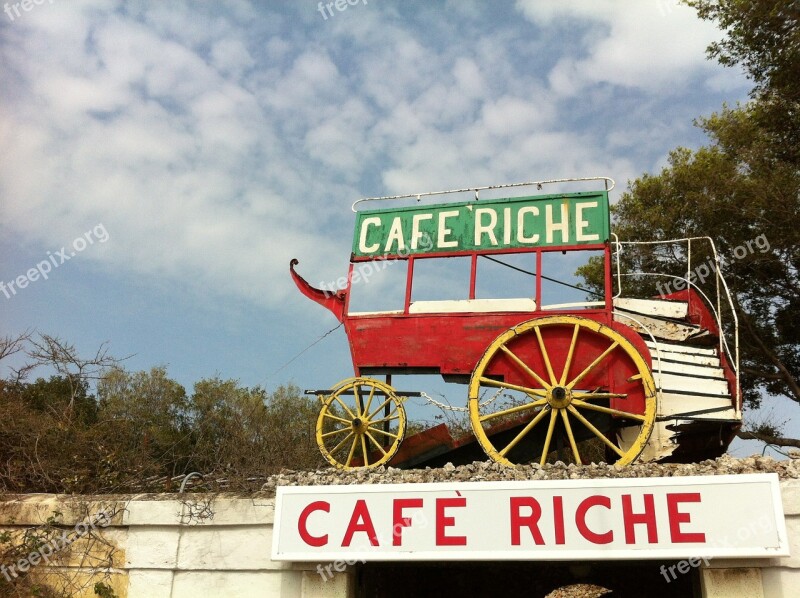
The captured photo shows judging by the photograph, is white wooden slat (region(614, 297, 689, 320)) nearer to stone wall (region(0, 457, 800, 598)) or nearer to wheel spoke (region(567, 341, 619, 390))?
wheel spoke (region(567, 341, 619, 390))

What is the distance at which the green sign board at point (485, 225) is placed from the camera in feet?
28.2

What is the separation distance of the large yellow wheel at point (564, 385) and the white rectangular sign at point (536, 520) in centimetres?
127

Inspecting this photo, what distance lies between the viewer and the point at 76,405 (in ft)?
35.4

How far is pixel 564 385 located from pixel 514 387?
59 cm

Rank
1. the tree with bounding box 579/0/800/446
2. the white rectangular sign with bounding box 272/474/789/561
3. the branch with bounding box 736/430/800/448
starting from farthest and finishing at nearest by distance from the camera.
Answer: the branch with bounding box 736/430/800/448 < the tree with bounding box 579/0/800/446 < the white rectangular sign with bounding box 272/474/789/561

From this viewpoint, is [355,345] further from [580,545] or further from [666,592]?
[666,592]

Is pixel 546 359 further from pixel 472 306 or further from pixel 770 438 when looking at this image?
pixel 770 438

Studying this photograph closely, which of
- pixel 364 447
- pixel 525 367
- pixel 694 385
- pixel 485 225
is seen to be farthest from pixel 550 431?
pixel 485 225

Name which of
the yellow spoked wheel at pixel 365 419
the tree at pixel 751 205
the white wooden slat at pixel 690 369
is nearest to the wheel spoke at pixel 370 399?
the yellow spoked wheel at pixel 365 419

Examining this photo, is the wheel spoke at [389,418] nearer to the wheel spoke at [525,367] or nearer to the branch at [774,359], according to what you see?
the wheel spoke at [525,367]

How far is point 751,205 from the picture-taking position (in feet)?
52.8

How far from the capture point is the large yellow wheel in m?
7.84

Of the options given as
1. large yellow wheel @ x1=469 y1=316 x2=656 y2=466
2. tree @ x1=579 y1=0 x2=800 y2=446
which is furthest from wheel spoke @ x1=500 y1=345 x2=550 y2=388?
tree @ x1=579 y1=0 x2=800 y2=446

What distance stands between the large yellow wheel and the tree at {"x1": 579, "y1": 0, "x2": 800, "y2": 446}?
9.68 m
